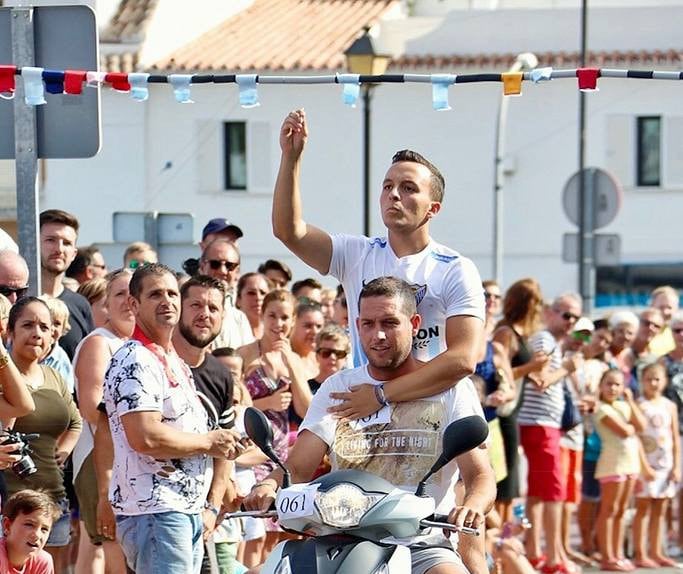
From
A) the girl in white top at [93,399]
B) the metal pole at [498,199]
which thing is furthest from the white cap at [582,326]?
the metal pole at [498,199]

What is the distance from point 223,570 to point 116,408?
1655 mm

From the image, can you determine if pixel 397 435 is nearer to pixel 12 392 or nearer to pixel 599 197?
pixel 12 392

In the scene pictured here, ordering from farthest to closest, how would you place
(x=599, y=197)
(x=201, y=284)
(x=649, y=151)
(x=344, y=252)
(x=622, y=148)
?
(x=649, y=151) < (x=622, y=148) < (x=599, y=197) < (x=201, y=284) < (x=344, y=252)

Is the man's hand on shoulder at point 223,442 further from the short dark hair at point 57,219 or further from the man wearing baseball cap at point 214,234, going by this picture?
the man wearing baseball cap at point 214,234

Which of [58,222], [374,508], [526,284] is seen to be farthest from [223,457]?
[526,284]

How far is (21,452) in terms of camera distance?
780 centimetres

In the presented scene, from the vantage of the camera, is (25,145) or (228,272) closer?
(25,145)

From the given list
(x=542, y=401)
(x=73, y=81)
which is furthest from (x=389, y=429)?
(x=542, y=401)

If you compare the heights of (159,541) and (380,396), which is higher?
(380,396)

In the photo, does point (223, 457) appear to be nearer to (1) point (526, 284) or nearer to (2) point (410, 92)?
(1) point (526, 284)

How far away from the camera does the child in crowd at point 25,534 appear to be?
7.83 meters

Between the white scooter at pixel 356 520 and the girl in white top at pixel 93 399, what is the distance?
3.13 metres

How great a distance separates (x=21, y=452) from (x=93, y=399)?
0.72 metres

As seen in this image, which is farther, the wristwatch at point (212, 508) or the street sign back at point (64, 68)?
the street sign back at point (64, 68)
